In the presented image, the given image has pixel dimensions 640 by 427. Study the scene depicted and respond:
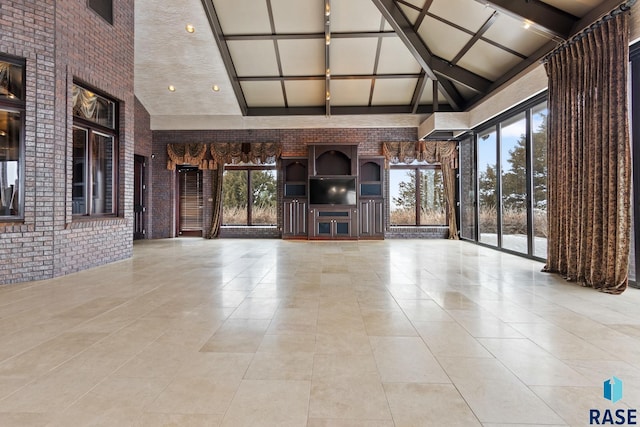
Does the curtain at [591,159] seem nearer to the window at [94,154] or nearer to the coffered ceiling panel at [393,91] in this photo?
the coffered ceiling panel at [393,91]

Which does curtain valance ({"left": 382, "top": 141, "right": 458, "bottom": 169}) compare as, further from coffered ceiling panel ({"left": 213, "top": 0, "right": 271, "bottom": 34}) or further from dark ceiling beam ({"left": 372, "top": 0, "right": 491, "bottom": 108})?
coffered ceiling panel ({"left": 213, "top": 0, "right": 271, "bottom": 34})

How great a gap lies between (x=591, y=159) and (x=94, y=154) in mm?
7146

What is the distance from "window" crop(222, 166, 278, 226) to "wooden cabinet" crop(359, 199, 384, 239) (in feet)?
8.69

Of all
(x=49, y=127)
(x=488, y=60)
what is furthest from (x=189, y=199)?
(x=488, y=60)

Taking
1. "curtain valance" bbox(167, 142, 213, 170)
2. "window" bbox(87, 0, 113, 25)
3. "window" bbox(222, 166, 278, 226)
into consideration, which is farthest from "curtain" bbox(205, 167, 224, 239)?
"window" bbox(87, 0, 113, 25)

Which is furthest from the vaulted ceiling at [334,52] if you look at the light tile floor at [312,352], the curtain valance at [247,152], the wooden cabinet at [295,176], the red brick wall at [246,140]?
the light tile floor at [312,352]

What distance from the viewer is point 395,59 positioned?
7648 millimetres

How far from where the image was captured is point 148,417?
4.54 feet

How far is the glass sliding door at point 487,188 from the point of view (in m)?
7.00

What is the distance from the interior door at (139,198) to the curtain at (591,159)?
32.2ft

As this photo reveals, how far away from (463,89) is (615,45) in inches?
174

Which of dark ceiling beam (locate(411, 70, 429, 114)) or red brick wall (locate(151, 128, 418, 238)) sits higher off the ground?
dark ceiling beam (locate(411, 70, 429, 114))

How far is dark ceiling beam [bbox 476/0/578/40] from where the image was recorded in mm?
4273

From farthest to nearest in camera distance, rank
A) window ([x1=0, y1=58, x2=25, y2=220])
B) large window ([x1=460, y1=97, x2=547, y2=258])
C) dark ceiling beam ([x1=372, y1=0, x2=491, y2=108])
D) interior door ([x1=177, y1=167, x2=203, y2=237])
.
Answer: interior door ([x1=177, y1=167, x2=203, y2=237]), dark ceiling beam ([x1=372, y1=0, x2=491, y2=108]), large window ([x1=460, y1=97, x2=547, y2=258]), window ([x1=0, y1=58, x2=25, y2=220])
